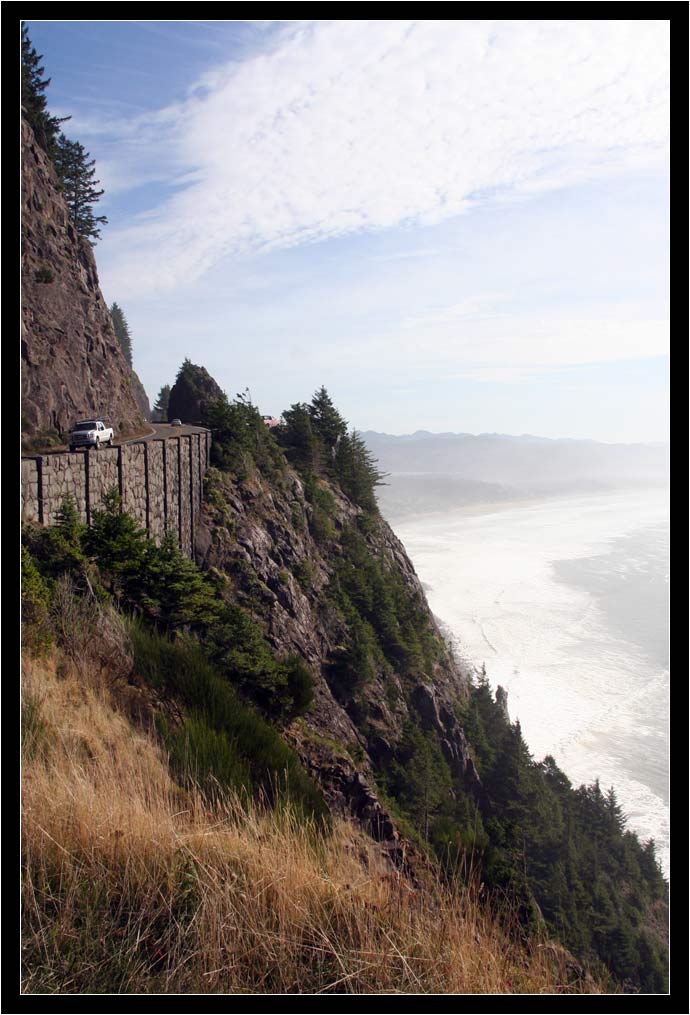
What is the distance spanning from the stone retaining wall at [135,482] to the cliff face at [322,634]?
7.23ft

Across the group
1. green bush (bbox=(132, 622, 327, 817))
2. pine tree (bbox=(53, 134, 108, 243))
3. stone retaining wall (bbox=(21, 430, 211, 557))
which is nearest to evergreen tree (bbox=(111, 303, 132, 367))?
pine tree (bbox=(53, 134, 108, 243))

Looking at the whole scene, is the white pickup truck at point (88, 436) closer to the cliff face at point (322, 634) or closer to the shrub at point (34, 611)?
the cliff face at point (322, 634)

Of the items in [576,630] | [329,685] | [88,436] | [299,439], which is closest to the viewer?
[88,436]

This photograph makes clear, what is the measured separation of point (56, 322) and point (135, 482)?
64.4 feet

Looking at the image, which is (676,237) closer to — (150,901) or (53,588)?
(150,901)

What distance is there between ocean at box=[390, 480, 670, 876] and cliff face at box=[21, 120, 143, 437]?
26.6m

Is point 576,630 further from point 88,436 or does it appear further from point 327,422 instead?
point 88,436

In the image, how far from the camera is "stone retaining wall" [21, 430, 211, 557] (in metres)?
10.3

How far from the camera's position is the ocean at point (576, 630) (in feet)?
161

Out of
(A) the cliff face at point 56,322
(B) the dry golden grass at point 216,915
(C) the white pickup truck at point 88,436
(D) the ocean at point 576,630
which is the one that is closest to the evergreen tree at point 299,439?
(A) the cliff face at point 56,322

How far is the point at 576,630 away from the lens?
251 ft

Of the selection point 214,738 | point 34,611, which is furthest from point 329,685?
point 214,738

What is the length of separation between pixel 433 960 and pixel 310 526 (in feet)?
107

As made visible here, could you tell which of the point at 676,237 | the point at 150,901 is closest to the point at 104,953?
the point at 150,901
